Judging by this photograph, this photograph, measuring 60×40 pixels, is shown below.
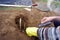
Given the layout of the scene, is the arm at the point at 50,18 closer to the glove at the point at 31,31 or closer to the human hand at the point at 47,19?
the human hand at the point at 47,19

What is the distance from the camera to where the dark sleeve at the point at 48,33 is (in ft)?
3.01

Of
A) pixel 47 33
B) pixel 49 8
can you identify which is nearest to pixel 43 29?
pixel 47 33

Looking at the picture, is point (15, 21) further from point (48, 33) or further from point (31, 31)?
point (48, 33)

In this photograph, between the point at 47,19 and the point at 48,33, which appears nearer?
the point at 48,33

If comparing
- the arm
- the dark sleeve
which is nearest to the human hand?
the arm

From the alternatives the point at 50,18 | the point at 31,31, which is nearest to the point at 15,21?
the point at 31,31

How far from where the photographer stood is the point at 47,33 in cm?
94

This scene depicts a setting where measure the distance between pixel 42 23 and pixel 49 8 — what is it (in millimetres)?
175

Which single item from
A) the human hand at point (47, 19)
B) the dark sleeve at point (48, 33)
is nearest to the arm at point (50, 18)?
the human hand at point (47, 19)

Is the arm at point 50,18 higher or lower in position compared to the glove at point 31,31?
higher

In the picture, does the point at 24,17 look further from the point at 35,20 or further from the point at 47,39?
the point at 47,39

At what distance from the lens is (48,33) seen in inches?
36.9

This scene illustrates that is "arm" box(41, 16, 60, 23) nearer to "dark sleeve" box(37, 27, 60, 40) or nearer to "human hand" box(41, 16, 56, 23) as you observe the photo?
"human hand" box(41, 16, 56, 23)

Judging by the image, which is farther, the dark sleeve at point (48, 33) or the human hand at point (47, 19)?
the human hand at point (47, 19)
